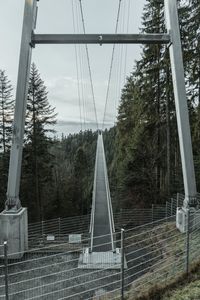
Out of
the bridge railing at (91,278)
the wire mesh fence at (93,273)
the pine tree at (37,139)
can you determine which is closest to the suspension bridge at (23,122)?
the wire mesh fence at (93,273)

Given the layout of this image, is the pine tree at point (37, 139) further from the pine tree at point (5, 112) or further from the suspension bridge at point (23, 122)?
the suspension bridge at point (23, 122)

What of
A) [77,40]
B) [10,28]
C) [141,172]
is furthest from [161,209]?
[10,28]

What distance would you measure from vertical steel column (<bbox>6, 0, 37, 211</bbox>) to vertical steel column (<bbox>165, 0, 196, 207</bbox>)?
2.98 meters

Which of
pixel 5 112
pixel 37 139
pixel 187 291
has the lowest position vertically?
pixel 187 291

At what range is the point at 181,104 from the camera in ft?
23.6

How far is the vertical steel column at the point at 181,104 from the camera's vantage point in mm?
7062

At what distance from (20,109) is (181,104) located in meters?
3.40

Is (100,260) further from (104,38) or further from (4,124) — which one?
(4,124)

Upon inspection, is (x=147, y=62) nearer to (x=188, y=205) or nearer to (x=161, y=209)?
(x=161, y=209)

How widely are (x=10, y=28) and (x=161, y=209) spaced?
926 cm

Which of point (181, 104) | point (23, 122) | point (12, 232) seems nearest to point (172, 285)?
point (12, 232)

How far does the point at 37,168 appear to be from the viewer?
69.5 ft

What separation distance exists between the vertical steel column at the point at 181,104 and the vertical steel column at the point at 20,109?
298 centimetres

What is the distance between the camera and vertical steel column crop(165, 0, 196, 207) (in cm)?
706
